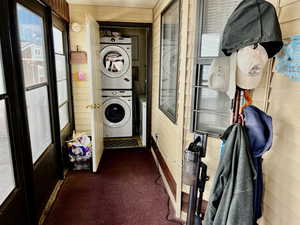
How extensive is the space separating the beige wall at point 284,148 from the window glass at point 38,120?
74.1 inches

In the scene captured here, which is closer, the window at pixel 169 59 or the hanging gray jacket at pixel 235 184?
the hanging gray jacket at pixel 235 184

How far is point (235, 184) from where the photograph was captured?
1.10m

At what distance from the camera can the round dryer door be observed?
149 inches

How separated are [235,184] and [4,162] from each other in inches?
58.1

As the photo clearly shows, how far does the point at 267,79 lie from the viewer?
122 centimetres

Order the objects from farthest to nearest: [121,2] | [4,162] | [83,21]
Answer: [83,21]
[121,2]
[4,162]

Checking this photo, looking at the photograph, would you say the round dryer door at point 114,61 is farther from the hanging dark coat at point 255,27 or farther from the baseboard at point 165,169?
the hanging dark coat at point 255,27

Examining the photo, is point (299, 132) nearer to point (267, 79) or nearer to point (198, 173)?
point (267, 79)

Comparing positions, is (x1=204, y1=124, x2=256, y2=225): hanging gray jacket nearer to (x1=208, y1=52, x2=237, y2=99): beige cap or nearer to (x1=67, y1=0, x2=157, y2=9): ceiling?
(x1=208, y1=52, x2=237, y2=99): beige cap

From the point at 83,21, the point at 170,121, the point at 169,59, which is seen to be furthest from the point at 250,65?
the point at 83,21

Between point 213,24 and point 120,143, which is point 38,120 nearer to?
point 213,24

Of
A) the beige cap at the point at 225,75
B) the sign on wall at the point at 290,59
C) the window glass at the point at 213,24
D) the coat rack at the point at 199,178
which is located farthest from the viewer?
the window glass at the point at 213,24

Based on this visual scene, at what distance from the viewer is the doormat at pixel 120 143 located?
3.87 meters

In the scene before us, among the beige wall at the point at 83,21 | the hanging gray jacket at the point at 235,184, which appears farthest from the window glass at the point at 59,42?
the hanging gray jacket at the point at 235,184
